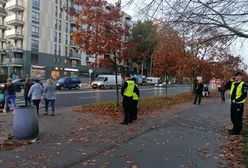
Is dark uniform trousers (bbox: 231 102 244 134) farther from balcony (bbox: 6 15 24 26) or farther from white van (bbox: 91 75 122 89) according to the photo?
balcony (bbox: 6 15 24 26)

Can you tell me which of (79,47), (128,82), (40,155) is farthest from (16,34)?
(40,155)

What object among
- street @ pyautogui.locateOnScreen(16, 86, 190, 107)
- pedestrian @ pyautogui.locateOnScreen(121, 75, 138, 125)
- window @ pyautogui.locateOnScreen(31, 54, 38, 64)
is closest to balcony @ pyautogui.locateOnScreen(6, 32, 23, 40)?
window @ pyautogui.locateOnScreen(31, 54, 38, 64)

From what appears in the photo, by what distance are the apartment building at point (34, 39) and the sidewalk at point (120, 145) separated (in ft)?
177

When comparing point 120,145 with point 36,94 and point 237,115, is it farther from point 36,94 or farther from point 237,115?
point 36,94

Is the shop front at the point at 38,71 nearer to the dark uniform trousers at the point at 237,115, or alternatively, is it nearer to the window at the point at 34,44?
the window at the point at 34,44

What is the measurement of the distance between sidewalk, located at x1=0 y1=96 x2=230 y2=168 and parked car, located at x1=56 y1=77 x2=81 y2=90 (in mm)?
33040

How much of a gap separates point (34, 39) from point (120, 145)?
64442mm

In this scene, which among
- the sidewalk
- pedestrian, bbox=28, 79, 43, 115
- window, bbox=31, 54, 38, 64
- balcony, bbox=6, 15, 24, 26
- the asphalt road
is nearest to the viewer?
the sidewalk

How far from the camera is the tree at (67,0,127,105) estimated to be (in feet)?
54.2

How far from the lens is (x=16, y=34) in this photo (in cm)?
6806

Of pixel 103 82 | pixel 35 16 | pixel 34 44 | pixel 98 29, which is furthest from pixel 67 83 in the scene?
pixel 98 29

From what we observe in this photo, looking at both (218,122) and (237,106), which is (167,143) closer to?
(237,106)

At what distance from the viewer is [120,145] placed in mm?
8430

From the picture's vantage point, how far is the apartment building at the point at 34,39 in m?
68.1
